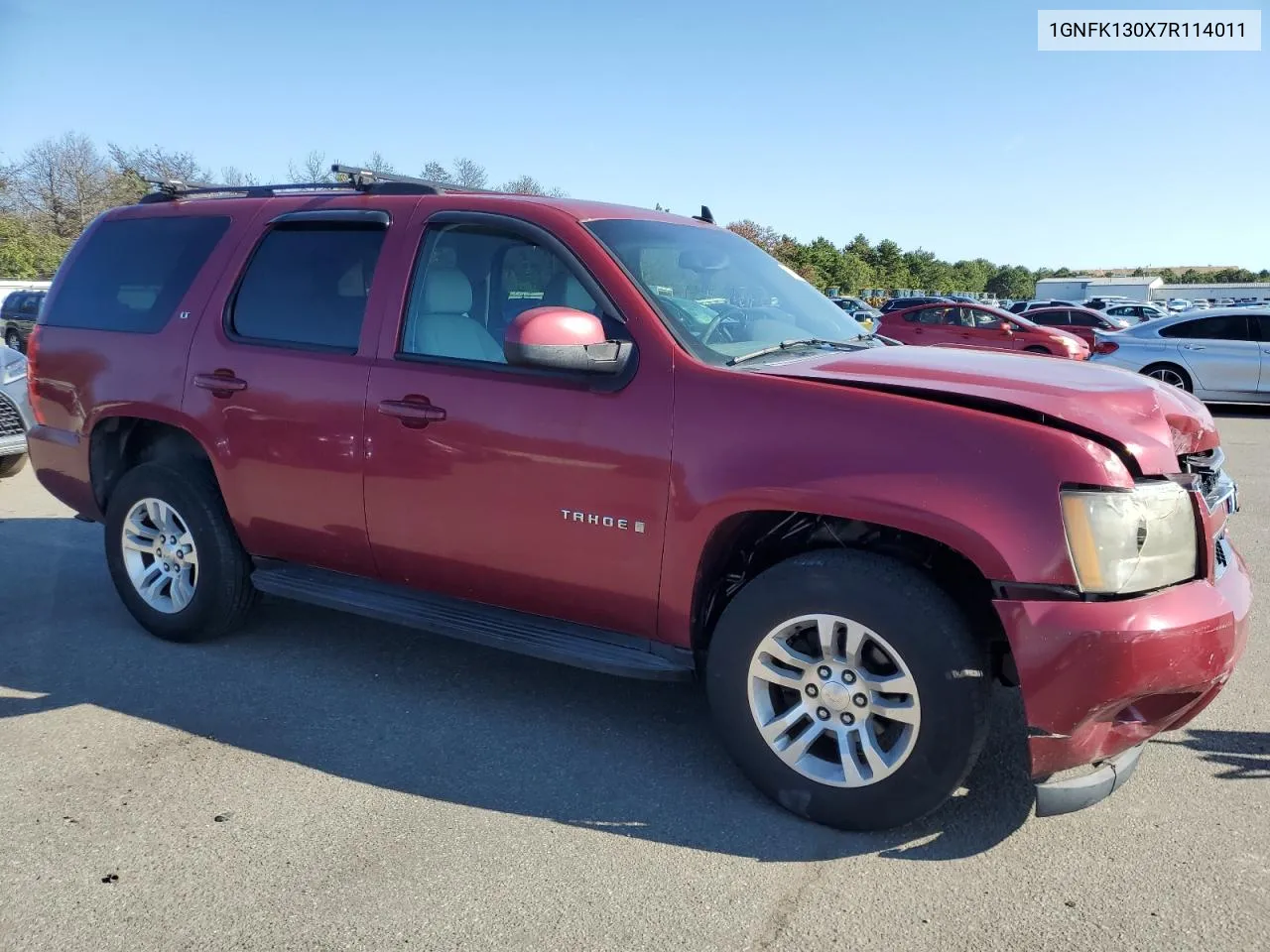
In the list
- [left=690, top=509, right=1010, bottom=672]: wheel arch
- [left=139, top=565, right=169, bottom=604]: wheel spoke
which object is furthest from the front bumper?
[left=139, top=565, right=169, bottom=604]: wheel spoke

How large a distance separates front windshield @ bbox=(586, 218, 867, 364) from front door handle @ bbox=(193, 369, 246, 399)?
1.75 meters

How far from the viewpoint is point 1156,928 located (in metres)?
2.64

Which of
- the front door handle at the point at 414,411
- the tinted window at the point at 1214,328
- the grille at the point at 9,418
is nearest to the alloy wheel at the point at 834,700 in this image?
the front door handle at the point at 414,411

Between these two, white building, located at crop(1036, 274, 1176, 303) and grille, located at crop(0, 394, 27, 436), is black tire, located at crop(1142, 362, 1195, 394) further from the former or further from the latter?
white building, located at crop(1036, 274, 1176, 303)

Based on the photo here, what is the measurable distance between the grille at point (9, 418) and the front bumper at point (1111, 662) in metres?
8.72

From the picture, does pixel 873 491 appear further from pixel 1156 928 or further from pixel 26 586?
pixel 26 586

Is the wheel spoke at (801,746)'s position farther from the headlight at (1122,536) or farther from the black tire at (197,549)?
the black tire at (197,549)

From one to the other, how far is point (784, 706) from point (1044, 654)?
2.87ft

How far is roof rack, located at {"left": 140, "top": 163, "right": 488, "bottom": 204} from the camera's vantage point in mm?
4336

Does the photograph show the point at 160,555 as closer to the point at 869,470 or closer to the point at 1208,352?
the point at 869,470

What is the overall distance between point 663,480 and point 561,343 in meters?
0.56

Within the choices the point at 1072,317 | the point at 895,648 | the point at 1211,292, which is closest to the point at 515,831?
the point at 895,648

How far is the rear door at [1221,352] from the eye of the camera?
14.2 metres

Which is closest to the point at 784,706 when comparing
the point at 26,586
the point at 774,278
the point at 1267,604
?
the point at 774,278
